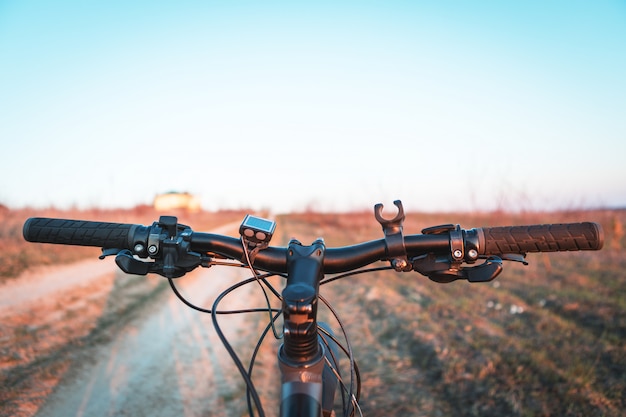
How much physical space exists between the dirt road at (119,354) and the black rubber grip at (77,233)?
8.79ft

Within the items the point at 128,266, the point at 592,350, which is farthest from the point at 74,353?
the point at 592,350

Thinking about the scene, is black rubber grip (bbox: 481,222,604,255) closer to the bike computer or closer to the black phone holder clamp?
the black phone holder clamp

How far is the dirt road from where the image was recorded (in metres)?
3.65

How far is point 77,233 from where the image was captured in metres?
1.60

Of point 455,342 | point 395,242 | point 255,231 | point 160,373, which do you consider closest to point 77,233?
point 255,231

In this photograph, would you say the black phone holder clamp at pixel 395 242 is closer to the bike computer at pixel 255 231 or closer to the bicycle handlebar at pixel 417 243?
the bicycle handlebar at pixel 417 243

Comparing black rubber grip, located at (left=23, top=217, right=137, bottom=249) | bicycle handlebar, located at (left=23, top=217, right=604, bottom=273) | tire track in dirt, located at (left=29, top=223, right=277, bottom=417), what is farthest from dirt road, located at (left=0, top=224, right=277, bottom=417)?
bicycle handlebar, located at (left=23, top=217, right=604, bottom=273)

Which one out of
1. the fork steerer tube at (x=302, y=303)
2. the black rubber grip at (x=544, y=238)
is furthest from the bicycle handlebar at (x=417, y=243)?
the fork steerer tube at (x=302, y=303)

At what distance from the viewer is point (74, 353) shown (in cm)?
458

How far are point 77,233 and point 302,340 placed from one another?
1122mm

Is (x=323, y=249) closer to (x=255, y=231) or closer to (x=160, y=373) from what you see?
(x=255, y=231)

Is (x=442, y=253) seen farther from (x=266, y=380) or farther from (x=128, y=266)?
(x=266, y=380)

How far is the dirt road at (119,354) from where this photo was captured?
365cm

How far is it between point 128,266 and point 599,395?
14.5 feet
